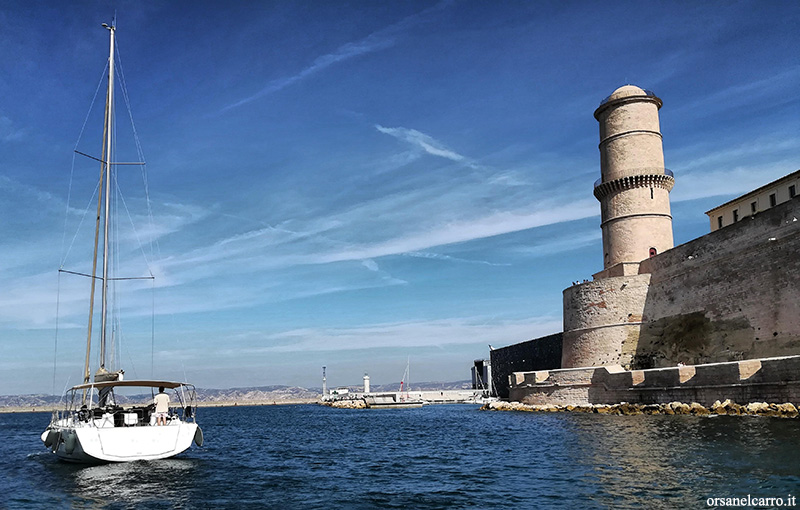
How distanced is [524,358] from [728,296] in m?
30.7

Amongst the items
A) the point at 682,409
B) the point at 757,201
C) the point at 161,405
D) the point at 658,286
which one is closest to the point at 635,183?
the point at 658,286

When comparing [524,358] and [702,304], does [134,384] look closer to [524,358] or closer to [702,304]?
[702,304]

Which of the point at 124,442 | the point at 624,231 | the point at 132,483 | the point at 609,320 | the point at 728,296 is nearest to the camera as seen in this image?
the point at 132,483

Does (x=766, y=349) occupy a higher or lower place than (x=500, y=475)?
higher

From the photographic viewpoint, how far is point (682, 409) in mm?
24922

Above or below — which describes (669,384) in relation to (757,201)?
below

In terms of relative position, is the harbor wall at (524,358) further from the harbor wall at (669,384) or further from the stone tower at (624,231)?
the stone tower at (624,231)

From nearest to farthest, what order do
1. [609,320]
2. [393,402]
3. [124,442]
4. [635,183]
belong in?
[124,442]
[609,320]
[635,183]
[393,402]

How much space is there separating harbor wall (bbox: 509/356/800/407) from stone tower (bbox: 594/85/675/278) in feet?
24.3

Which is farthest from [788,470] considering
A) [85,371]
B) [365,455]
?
[85,371]

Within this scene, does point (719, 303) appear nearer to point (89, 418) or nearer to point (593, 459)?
point (593, 459)

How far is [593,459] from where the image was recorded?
15.4 metres

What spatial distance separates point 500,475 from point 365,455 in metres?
6.95

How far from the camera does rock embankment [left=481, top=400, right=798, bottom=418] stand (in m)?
20.5
